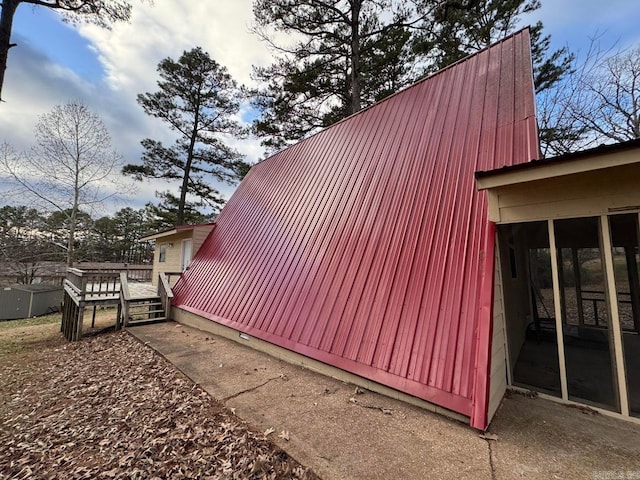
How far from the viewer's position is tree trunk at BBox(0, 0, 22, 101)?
5.15 m

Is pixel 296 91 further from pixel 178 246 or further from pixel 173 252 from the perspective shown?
pixel 173 252

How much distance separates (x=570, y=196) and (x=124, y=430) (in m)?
5.25

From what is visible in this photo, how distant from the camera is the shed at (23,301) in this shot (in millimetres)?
13586

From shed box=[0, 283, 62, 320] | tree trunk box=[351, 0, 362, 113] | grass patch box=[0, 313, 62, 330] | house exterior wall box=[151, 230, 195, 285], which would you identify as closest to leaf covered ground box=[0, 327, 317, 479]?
house exterior wall box=[151, 230, 195, 285]

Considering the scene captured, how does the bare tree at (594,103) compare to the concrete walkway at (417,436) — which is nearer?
the concrete walkway at (417,436)

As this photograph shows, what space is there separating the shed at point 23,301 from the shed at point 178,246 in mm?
6349

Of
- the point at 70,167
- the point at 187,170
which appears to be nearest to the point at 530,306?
the point at 187,170

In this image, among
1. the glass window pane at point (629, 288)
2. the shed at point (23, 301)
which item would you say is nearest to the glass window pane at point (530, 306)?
the glass window pane at point (629, 288)

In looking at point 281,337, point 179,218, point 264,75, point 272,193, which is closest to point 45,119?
point 179,218

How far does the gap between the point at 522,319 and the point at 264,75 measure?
13.2 metres

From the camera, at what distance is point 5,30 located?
521 cm

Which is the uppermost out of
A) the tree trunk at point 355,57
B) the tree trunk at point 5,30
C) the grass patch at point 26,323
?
the tree trunk at point 355,57

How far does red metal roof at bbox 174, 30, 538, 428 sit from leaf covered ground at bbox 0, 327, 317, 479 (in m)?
1.51

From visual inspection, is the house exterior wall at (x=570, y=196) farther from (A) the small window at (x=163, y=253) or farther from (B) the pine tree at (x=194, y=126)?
(B) the pine tree at (x=194, y=126)
